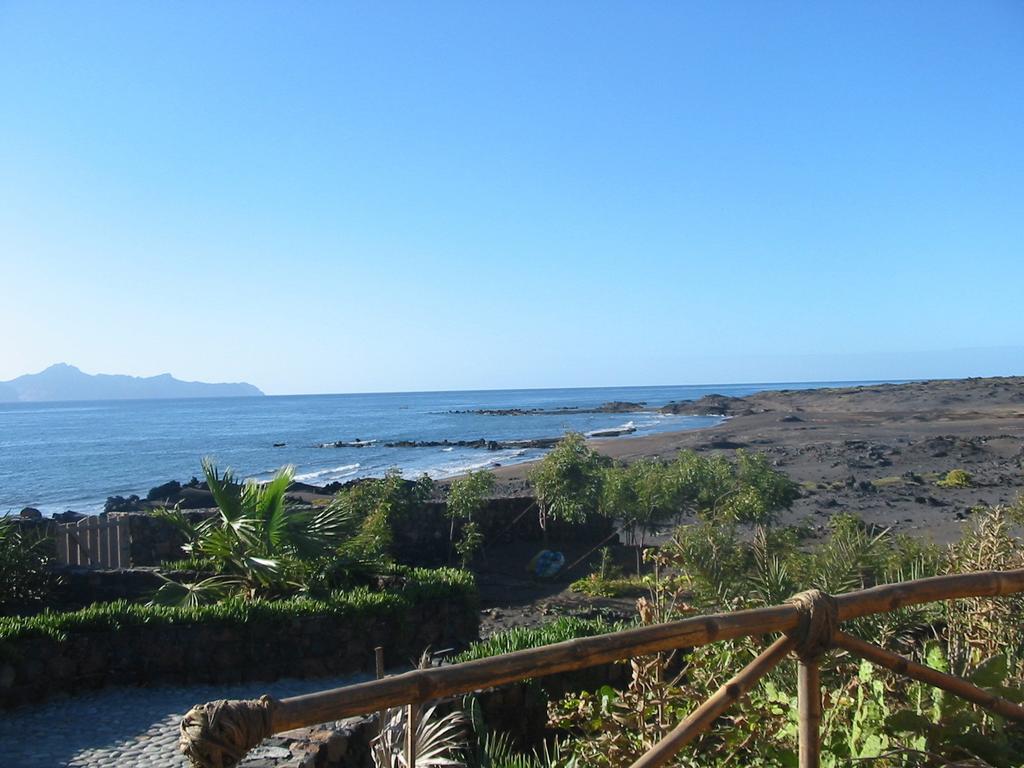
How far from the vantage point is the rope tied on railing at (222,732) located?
6.25ft

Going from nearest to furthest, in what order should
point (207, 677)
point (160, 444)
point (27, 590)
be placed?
point (207, 677)
point (27, 590)
point (160, 444)

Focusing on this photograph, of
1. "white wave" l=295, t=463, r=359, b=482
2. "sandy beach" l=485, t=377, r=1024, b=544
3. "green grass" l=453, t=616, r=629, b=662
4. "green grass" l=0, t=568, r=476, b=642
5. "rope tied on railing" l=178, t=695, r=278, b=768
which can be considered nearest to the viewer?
"rope tied on railing" l=178, t=695, r=278, b=768

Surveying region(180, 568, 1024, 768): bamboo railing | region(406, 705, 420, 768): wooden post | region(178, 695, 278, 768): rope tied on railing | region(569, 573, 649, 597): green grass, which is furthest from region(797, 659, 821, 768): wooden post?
region(569, 573, 649, 597): green grass

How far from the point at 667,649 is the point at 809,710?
54cm

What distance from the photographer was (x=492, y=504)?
1875 cm

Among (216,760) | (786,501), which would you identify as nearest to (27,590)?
(216,760)

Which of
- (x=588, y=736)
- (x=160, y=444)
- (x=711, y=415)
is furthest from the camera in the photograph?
(x=711, y=415)

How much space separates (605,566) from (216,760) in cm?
1485

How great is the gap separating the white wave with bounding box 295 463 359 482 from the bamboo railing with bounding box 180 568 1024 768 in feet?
142

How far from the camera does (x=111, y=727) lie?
764 cm

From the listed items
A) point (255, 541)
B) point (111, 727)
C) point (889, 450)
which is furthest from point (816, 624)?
point (889, 450)

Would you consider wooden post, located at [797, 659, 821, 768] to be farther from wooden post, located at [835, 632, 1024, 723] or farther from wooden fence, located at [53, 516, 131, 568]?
wooden fence, located at [53, 516, 131, 568]

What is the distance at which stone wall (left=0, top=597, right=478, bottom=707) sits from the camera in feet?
27.2

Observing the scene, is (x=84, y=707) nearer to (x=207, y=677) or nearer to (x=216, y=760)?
(x=207, y=677)
